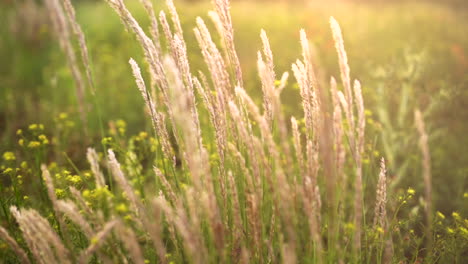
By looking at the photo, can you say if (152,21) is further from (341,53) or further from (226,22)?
(341,53)

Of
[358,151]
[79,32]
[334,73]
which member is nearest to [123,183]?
[358,151]

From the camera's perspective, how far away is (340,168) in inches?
56.5

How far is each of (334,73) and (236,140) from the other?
4.25 m

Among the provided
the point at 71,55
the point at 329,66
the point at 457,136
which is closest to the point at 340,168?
the point at 71,55

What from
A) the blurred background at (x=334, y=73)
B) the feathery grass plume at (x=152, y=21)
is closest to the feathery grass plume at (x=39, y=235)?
the feathery grass plume at (x=152, y=21)

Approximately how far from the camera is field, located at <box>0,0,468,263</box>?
1.39 m

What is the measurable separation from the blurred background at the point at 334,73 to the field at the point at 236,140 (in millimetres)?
37

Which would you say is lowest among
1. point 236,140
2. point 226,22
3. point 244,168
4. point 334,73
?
point 244,168

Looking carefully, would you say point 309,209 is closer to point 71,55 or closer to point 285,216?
point 285,216

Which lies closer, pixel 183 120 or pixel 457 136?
pixel 183 120

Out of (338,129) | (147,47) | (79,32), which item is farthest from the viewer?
(79,32)

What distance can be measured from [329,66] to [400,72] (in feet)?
7.26

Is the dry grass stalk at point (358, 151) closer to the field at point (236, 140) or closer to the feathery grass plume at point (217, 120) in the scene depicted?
the field at point (236, 140)

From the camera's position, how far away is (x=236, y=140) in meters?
1.79
